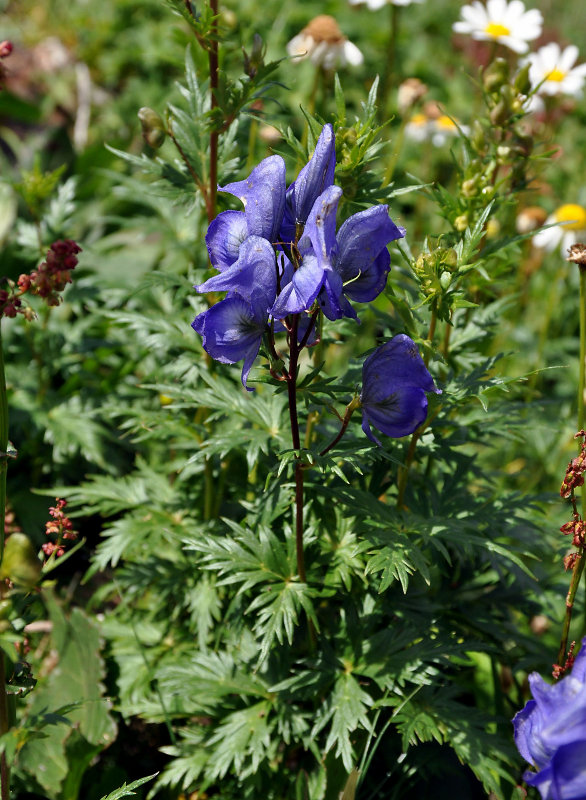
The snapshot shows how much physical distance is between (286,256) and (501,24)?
2.43m

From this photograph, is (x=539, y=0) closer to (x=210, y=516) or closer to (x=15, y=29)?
(x=15, y=29)

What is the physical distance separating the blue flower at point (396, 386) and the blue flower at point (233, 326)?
236 millimetres

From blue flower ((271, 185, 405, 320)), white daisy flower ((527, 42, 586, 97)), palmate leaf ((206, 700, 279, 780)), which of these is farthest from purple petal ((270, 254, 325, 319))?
white daisy flower ((527, 42, 586, 97))

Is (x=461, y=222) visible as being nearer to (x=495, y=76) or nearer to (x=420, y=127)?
(x=495, y=76)

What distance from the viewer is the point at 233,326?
1403 mm

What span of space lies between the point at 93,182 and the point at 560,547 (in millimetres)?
2827

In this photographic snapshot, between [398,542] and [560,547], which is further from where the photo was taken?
[560,547]

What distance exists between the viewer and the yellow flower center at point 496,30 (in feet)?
10.6

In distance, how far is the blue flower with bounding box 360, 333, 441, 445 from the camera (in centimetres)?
148

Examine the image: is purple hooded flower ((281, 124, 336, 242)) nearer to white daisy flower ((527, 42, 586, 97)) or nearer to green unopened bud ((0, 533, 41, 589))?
green unopened bud ((0, 533, 41, 589))

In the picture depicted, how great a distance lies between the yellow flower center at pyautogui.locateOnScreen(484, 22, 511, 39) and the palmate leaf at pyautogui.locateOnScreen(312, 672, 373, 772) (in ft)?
8.54

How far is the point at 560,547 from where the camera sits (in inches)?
84.7

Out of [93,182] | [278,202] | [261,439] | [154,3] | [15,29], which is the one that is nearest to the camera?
[278,202]

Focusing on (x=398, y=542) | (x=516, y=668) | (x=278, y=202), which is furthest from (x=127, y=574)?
(x=278, y=202)
